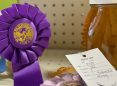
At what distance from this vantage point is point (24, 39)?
600 millimetres

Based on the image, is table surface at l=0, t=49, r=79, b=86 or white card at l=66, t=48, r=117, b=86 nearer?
white card at l=66, t=48, r=117, b=86

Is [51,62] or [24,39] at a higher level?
[24,39]

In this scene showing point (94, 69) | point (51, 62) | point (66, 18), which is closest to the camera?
point (94, 69)

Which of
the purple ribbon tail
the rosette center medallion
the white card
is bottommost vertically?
the purple ribbon tail

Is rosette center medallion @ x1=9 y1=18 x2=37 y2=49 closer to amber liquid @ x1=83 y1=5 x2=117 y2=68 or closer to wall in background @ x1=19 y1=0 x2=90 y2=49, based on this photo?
amber liquid @ x1=83 y1=5 x2=117 y2=68

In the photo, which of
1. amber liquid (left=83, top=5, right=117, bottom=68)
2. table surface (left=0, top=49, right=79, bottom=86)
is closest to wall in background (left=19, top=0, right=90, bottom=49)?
table surface (left=0, top=49, right=79, bottom=86)

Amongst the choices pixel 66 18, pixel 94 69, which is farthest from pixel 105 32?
pixel 66 18

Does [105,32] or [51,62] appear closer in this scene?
[105,32]

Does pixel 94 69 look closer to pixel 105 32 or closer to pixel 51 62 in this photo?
pixel 105 32

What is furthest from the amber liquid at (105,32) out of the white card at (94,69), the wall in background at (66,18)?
the wall in background at (66,18)

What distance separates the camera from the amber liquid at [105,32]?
0.60 metres

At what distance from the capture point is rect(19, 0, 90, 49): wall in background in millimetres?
854

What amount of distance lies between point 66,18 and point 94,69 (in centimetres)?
37

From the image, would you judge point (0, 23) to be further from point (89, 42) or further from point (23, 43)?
point (89, 42)
